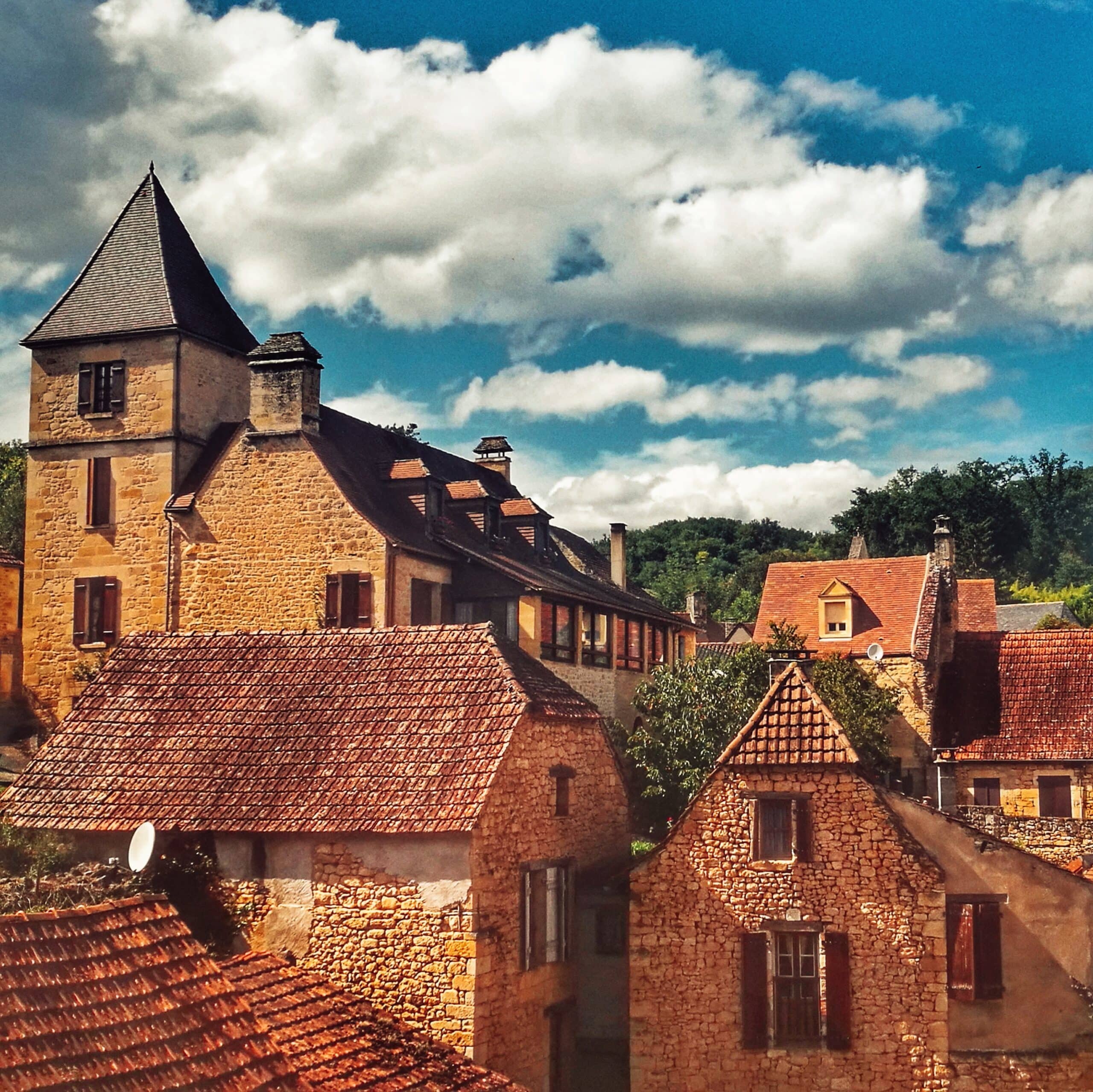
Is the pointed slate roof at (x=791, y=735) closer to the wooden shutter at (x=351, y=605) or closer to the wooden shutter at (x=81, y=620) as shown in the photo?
the wooden shutter at (x=351, y=605)

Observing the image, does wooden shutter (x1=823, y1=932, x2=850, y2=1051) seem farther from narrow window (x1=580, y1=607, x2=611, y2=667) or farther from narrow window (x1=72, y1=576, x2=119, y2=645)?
narrow window (x1=72, y1=576, x2=119, y2=645)

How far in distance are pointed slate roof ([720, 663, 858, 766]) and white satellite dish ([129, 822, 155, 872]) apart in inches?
338

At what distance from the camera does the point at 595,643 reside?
3778 centimetres

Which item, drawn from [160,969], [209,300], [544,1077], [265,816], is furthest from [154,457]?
[160,969]

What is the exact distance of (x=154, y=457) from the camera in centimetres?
3491

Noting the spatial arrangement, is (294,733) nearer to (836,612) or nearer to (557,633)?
(557,633)

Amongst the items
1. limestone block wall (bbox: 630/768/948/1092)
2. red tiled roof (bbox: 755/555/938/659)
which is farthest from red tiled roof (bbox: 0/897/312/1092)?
red tiled roof (bbox: 755/555/938/659)

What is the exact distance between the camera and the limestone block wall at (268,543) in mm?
32531

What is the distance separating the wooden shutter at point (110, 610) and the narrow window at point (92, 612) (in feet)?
0.04

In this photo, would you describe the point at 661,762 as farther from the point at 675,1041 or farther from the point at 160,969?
the point at 160,969

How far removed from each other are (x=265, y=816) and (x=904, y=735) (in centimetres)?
2086

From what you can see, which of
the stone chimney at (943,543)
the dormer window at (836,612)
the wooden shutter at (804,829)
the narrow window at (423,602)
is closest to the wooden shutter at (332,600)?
the narrow window at (423,602)

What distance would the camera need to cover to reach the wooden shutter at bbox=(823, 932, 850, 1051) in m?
20.7

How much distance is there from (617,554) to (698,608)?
34220 millimetres
